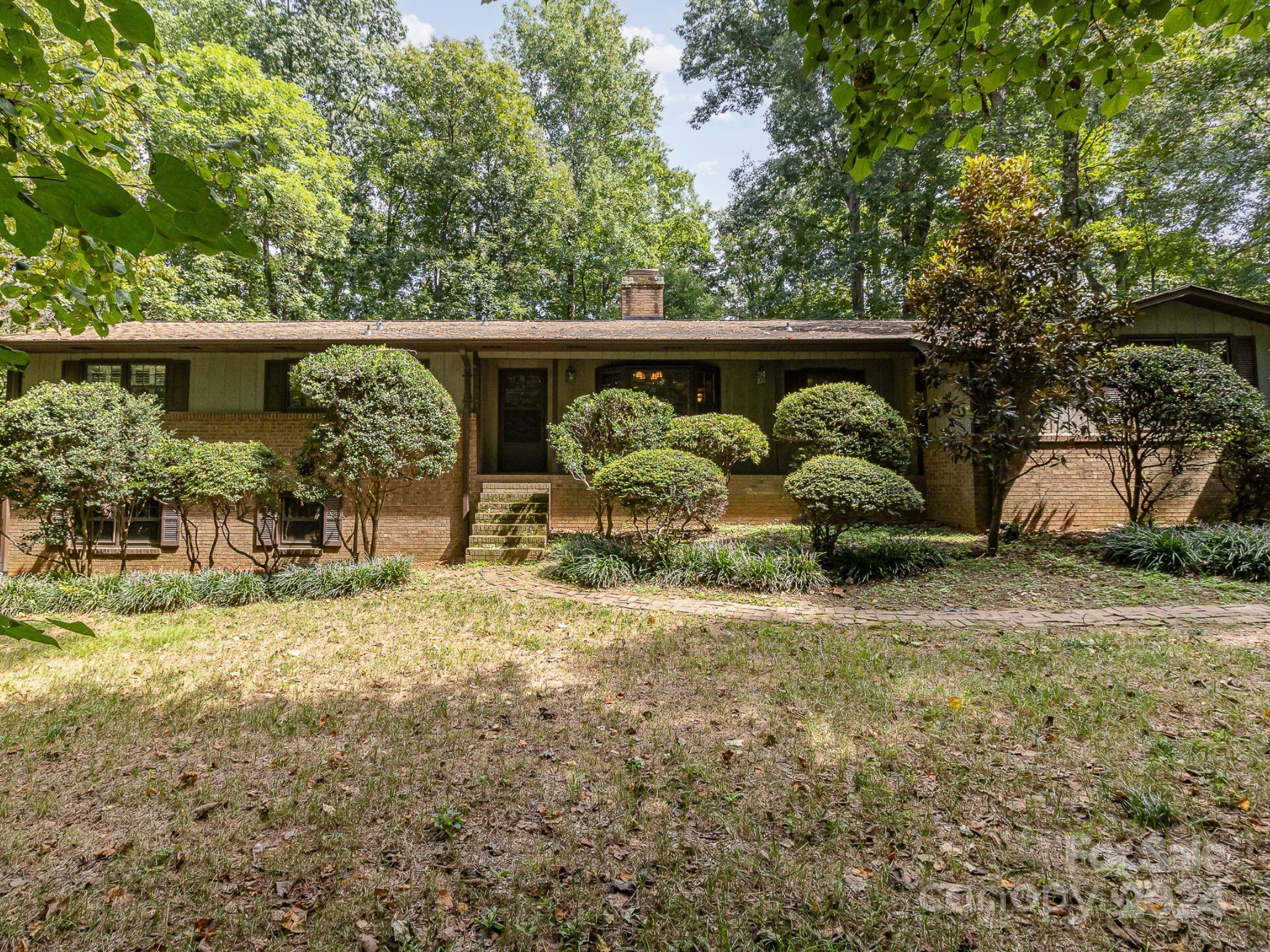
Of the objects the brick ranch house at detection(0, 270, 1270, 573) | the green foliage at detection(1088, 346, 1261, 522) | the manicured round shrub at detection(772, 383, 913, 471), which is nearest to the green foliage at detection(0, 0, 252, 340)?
the brick ranch house at detection(0, 270, 1270, 573)

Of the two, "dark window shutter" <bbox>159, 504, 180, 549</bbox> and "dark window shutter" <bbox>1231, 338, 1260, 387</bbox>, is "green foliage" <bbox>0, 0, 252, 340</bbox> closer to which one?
"dark window shutter" <bbox>159, 504, 180, 549</bbox>

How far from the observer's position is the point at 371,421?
774cm

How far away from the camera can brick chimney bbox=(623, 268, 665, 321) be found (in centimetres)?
1382

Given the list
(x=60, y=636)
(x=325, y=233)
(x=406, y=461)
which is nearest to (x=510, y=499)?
(x=406, y=461)

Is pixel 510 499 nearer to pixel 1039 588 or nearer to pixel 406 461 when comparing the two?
pixel 406 461

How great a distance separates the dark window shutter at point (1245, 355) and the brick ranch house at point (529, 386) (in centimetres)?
3

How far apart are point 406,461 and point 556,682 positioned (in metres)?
5.04

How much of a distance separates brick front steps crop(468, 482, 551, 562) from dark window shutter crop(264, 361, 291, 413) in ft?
13.3

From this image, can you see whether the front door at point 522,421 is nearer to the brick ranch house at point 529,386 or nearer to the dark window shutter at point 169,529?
the brick ranch house at point 529,386

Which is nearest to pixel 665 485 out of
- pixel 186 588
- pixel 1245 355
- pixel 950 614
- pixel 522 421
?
pixel 950 614

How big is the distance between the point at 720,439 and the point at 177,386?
9706 millimetres

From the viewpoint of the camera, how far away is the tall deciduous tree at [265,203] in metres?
14.2

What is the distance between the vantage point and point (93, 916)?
2.17 meters

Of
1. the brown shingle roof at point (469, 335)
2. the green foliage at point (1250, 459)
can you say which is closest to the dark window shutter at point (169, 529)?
the brown shingle roof at point (469, 335)
